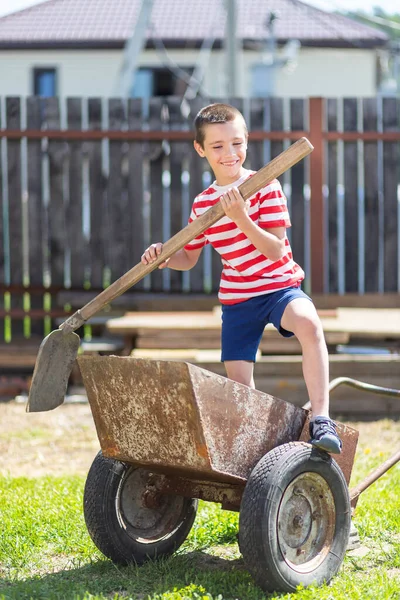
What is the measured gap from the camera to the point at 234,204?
306cm

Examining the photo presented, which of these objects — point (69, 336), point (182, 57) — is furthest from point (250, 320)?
point (182, 57)

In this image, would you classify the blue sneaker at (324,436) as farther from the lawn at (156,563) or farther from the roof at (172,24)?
the roof at (172,24)

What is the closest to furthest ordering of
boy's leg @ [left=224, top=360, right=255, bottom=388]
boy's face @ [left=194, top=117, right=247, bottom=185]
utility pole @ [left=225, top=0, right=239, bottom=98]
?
boy's face @ [left=194, top=117, right=247, bottom=185], boy's leg @ [left=224, top=360, right=255, bottom=388], utility pole @ [left=225, top=0, right=239, bottom=98]

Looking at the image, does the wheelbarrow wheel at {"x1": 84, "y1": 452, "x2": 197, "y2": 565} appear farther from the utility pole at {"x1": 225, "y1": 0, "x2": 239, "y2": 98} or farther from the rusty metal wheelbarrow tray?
the utility pole at {"x1": 225, "y1": 0, "x2": 239, "y2": 98}

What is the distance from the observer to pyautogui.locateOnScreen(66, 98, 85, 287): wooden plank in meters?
7.61

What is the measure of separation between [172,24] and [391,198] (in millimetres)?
16237

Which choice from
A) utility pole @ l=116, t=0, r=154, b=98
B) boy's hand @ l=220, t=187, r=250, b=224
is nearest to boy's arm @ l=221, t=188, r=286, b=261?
boy's hand @ l=220, t=187, r=250, b=224

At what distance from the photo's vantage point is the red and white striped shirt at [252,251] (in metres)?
3.36

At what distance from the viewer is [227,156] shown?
3332mm

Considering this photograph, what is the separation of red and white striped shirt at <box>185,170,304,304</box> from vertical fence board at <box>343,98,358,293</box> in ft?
13.9

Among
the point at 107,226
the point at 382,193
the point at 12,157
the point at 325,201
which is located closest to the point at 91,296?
the point at 107,226

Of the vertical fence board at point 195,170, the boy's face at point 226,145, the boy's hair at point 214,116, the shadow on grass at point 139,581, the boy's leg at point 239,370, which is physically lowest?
the shadow on grass at point 139,581

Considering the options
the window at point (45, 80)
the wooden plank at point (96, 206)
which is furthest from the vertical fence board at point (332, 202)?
the window at point (45, 80)

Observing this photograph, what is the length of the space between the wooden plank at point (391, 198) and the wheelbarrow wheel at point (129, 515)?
14.8 ft
